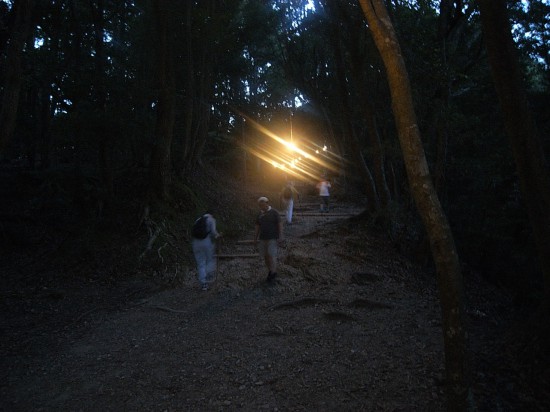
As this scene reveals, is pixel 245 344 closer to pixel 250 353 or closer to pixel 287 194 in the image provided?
pixel 250 353

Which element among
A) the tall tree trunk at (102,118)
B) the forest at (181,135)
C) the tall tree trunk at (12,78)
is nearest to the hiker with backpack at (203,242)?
the forest at (181,135)

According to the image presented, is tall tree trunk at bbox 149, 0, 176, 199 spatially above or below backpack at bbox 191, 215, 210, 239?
above

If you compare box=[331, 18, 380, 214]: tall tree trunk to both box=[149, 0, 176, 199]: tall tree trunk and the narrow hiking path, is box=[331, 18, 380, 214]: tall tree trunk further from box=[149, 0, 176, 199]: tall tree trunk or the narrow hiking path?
box=[149, 0, 176, 199]: tall tree trunk

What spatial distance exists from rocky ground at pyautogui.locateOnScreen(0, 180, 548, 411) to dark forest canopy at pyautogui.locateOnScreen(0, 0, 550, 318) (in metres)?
4.19

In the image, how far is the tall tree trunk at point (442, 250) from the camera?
3939 millimetres

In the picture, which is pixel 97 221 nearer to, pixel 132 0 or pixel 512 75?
pixel 132 0

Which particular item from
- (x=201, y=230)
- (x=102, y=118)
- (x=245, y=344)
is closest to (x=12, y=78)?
(x=102, y=118)

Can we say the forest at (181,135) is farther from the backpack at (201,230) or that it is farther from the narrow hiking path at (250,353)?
the backpack at (201,230)

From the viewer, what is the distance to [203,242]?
28.8 feet

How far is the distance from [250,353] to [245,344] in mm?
333

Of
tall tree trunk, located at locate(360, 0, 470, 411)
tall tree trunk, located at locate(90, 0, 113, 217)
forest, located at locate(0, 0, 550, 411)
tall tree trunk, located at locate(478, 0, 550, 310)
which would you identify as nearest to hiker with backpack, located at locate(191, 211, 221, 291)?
forest, located at locate(0, 0, 550, 411)

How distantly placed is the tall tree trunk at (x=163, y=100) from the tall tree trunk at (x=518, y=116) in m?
9.72

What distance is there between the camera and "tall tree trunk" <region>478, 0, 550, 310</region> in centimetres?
470

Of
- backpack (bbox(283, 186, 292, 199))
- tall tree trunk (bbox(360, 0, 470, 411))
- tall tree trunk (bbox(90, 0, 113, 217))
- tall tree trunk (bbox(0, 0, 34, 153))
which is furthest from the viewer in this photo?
backpack (bbox(283, 186, 292, 199))
